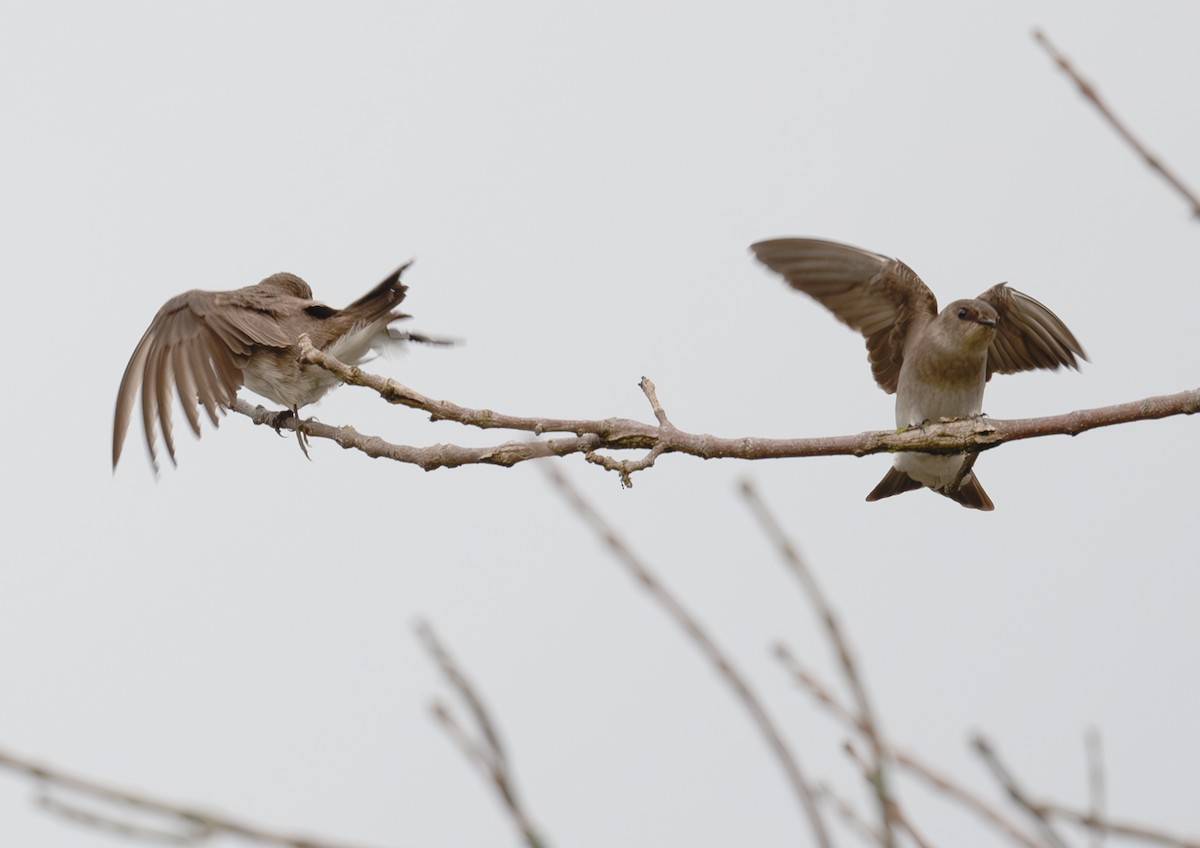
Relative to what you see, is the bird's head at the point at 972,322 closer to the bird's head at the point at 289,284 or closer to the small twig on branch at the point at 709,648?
the bird's head at the point at 289,284

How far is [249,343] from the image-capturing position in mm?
7375

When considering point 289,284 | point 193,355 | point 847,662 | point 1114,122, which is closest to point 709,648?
point 847,662

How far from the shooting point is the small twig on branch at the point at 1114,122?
1.90m

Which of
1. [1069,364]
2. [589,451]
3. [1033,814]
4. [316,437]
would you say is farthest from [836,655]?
[1069,364]

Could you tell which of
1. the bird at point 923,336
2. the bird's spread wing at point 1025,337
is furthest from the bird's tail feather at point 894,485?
the bird's spread wing at point 1025,337

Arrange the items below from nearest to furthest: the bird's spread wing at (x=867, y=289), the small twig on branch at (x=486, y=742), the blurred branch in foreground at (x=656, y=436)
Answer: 1. the small twig on branch at (x=486, y=742)
2. the blurred branch in foreground at (x=656, y=436)
3. the bird's spread wing at (x=867, y=289)

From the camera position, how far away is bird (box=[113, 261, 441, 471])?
680 cm

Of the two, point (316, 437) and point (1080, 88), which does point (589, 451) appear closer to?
point (316, 437)

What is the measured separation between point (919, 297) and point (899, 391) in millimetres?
578

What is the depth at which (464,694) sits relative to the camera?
3.80ft

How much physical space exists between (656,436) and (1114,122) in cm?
262

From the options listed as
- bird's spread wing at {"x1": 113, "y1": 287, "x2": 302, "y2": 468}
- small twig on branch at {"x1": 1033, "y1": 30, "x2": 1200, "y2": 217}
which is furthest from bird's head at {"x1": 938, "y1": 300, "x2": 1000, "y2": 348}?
small twig on branch at {"x1": 1033, "y1": 30, "x2": 1200, "y2": 217}

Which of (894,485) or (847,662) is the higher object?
(894,485)

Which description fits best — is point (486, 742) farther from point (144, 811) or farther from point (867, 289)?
point (867, 289)
